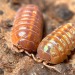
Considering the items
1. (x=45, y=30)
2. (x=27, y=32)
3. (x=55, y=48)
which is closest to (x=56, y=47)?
(x=55, y=48)

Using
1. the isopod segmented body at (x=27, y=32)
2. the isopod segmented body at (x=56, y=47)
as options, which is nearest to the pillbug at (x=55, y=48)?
the isopod segmented body at (x=56, y=47)

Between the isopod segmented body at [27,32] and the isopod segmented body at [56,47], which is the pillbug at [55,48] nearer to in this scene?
the isopod segmented body at [56,47]

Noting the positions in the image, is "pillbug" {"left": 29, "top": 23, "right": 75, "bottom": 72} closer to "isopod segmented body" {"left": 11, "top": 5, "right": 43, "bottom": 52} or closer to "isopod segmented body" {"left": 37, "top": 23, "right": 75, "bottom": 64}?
"isopod segmented body" {"left": 37, "top": 23, "right": 75, "bottom": 64}

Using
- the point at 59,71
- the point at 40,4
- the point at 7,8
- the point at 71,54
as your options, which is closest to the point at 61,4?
the point at 40,4

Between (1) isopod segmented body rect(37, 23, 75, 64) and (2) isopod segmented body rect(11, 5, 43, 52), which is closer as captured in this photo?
(1) isopod segmented body rect(37, 23, 75, 64)

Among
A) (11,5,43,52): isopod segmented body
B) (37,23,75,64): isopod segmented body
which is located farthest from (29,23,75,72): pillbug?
(11,5,43,52): isopod segmented body

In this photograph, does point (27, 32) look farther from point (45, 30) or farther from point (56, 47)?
point (45, 30)
